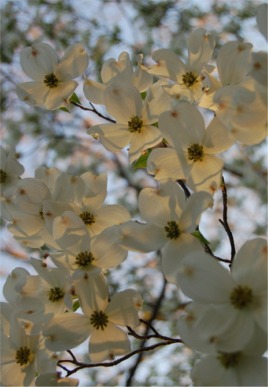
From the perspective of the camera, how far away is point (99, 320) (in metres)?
0.65

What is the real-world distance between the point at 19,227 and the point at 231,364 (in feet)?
1.22

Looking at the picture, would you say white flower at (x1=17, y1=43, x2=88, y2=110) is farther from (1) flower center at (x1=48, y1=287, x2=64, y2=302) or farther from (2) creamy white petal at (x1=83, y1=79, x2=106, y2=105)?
(1) flower center at (x1=48, y1=287, x2=64, y2=302)

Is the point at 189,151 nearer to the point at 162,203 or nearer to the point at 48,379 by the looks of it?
the point at 162,203

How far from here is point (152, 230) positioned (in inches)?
25.3

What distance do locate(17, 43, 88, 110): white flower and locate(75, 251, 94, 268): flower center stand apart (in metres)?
0.27

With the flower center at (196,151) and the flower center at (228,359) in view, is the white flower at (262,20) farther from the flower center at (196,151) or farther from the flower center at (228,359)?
the flower center at (228,359)

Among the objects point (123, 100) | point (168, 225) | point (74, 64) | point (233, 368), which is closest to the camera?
point (233, 368)

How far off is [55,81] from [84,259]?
0.31 m

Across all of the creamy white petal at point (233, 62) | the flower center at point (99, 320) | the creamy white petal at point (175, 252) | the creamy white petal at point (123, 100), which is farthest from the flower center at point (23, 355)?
the creamy white petal at point (233, 62)

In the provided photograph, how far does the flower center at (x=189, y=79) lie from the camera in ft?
2.65

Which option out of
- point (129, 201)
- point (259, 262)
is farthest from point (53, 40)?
point (259, 262)

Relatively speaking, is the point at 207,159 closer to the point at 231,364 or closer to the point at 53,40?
the point at 231,364

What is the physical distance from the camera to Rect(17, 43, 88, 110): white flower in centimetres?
83

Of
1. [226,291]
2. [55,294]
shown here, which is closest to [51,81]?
[55,294]
